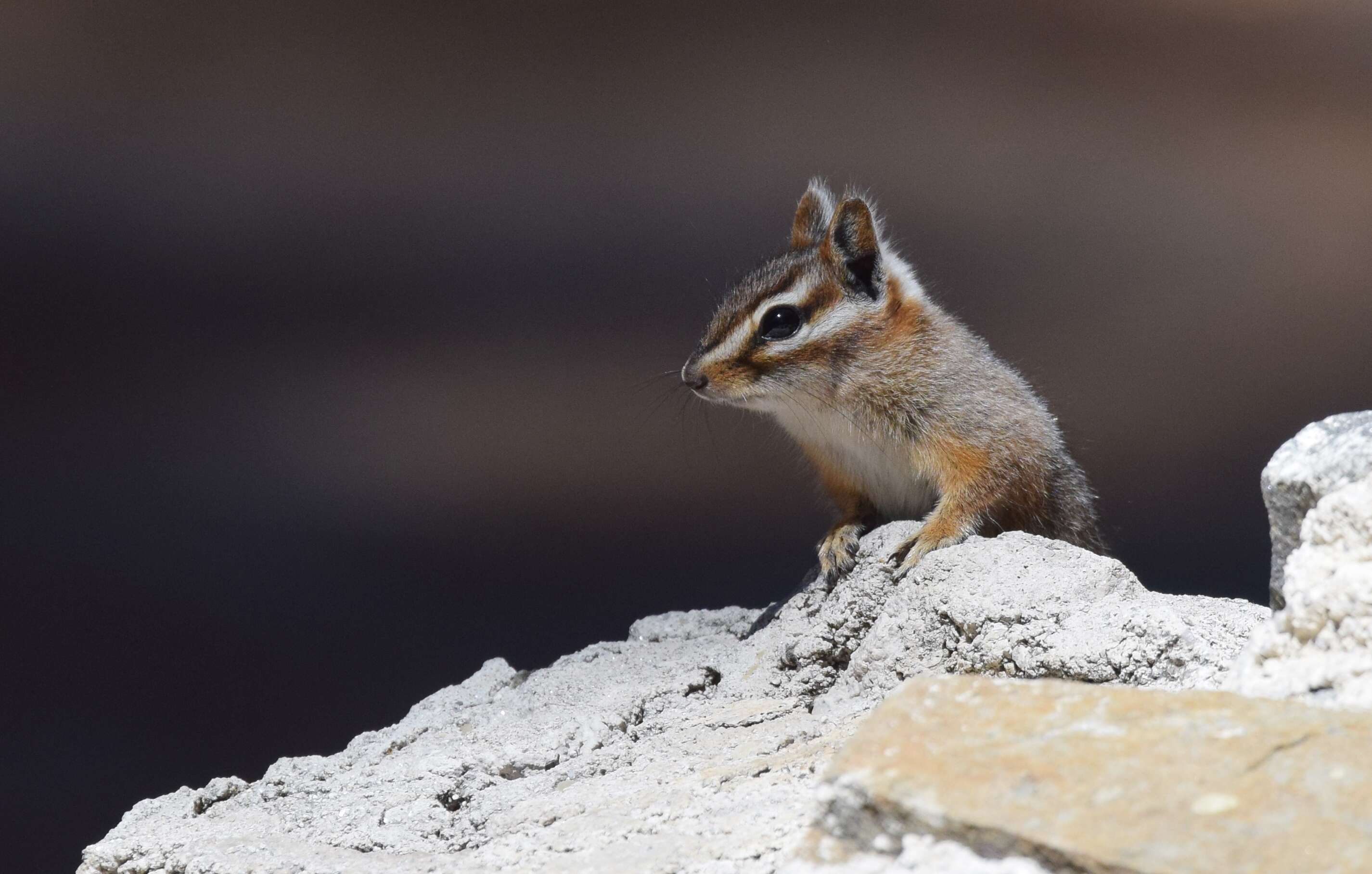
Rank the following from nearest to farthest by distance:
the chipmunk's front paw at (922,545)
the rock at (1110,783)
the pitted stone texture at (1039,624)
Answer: the rock at (1110,783)
the pitted stone texture at (1039,624)
the chipmunk's front paw at (922,545)

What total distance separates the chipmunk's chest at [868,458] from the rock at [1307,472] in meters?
1.26

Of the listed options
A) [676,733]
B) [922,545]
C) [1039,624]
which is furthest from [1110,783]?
[922,545]

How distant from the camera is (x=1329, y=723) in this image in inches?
46.1

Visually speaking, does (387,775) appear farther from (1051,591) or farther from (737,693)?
(1051,591)

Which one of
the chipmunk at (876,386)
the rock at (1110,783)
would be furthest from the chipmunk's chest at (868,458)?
the rock at (1110,783)

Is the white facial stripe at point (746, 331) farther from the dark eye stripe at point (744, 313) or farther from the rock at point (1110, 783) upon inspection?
the rock at point (1110, 783)

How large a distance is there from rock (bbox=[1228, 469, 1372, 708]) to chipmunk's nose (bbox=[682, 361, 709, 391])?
1487 mm

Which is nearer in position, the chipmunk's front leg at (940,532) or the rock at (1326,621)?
→ the rock at (1326,621)

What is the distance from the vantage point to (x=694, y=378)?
2777 mm

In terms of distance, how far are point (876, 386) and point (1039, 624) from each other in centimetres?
80

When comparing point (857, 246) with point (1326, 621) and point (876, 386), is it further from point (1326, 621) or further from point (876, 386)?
point (1326, 621)

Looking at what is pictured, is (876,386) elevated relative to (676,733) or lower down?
elevated

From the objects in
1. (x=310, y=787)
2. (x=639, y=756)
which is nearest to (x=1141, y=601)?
(x=639, y=756)

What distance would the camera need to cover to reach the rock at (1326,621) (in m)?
1.37
